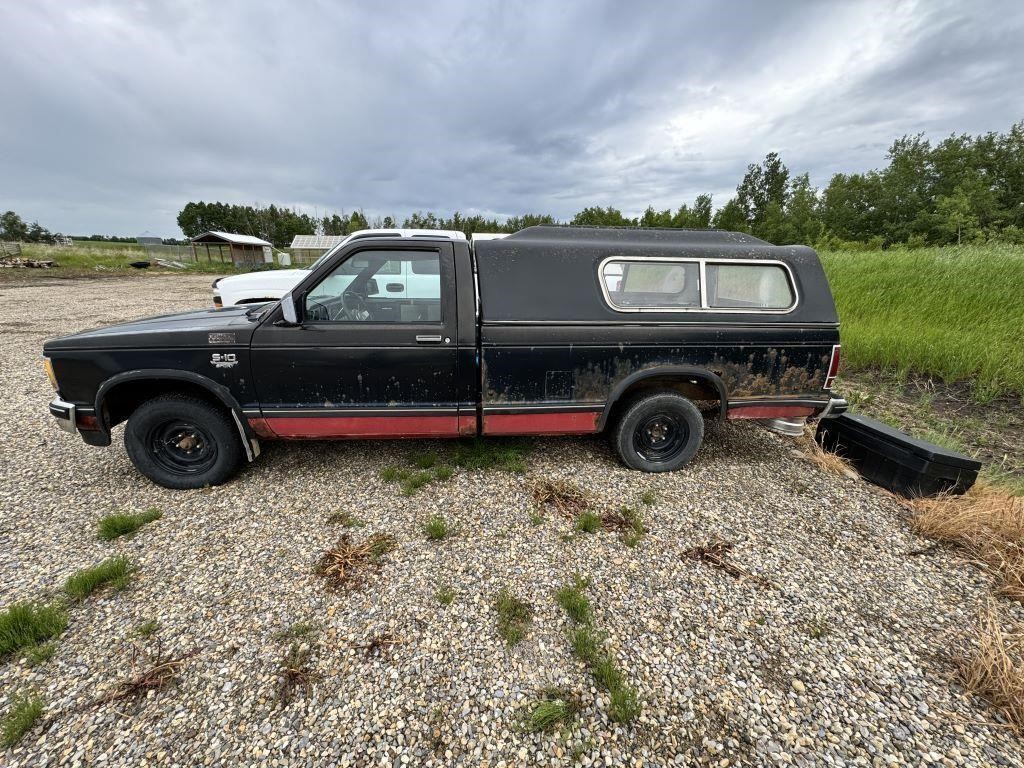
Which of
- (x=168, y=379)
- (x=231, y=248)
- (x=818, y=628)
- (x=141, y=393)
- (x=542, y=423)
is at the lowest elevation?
(x=818, y=628)

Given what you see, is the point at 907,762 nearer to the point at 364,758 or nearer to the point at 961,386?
the point at 364,758

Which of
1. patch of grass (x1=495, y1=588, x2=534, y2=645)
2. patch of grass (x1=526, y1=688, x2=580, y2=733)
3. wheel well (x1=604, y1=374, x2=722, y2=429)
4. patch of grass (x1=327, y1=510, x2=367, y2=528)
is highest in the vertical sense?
wheel well (x1=604, y1=374, x2=722, y2=429)

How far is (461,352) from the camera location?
10.3 feet

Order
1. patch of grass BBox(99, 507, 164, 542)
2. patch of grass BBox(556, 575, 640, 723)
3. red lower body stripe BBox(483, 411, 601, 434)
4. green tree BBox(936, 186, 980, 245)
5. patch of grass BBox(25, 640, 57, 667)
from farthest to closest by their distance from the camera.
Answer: green tree BBox(936, 186, 980, 245) → red lower body stripe BBox(483, 411, 601, 434) → patch of grass BBox(99, 507, 164, 542) → patch of grass BBox(25, 640, 57, 667) → patch of grass BBox(556, 575, 640, 723)

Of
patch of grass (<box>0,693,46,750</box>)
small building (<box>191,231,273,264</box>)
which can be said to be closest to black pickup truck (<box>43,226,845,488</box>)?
patch of grass (<box>0,693,46,750</box>)

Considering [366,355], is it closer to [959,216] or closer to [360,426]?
[360,426]

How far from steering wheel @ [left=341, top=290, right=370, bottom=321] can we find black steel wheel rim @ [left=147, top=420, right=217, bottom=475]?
4.78ft

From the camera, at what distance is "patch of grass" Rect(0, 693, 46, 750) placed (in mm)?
1632

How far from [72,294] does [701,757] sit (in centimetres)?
2215

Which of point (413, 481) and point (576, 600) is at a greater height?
point (413, 481)

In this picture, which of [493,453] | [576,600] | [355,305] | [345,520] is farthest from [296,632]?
[355,305]

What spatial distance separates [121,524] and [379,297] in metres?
2.39

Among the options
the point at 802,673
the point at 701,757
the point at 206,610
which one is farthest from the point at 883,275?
the point at 206,610

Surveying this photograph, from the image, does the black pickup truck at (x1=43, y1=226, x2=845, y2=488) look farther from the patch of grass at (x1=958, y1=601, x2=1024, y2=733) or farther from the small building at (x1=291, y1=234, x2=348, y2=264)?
the small building at (x1=291, y1=234, x2=348, y2=264)
